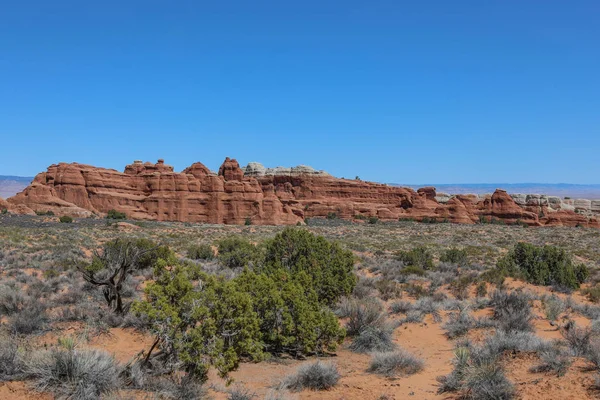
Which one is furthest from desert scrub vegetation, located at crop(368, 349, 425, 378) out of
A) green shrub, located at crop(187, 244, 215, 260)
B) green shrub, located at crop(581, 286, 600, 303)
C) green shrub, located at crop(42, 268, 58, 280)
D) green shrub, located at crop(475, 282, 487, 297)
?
green shrub, located at crop(187, 244, 215, 260)

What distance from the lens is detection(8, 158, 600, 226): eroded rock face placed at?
62750 millimetres

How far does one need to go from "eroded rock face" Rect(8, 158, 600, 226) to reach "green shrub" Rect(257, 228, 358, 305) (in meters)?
48.0

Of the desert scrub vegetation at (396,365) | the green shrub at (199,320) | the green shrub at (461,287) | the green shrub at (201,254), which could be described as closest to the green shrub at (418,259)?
the green shrub at (461,287)

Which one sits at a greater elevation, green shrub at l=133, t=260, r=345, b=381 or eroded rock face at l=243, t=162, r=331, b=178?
eroded rock face at l=243, t=162, r=331, b=178

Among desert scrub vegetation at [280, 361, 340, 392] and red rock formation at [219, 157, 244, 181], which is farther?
red rock formation at [219, 157, 244, 181]

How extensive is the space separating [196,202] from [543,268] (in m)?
54.6

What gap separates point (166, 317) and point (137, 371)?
2.65 feet

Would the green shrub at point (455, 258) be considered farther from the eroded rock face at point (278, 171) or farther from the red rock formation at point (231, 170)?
the eroded rock face at point (278, 171)

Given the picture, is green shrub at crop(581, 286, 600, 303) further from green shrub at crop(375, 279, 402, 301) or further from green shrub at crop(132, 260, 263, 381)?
green shrub at crop(132, 260, 263, 381)

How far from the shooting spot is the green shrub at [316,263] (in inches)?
464

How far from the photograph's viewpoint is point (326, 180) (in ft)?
307

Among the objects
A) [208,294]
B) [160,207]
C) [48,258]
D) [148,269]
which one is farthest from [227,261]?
[160,207]

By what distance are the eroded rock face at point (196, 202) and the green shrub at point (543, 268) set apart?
45423 millimetres

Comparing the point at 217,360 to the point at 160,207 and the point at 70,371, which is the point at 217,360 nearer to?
the point at 70,371
